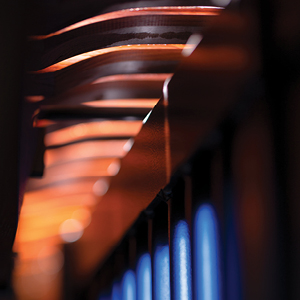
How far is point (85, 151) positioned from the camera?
16.3 ft

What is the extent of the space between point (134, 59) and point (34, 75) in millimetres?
865

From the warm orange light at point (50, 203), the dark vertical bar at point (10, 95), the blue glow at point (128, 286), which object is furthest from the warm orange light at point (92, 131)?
the warm orange light at point (50, 203)

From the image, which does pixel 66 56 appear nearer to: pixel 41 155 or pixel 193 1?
pixel 193 1

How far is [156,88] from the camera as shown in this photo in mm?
3285

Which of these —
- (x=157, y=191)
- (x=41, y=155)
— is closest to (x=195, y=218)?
(x=157, y=191)

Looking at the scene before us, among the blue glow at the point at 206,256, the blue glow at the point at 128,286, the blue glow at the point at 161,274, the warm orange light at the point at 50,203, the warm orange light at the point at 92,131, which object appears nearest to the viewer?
the blue glow at the point at 206,256

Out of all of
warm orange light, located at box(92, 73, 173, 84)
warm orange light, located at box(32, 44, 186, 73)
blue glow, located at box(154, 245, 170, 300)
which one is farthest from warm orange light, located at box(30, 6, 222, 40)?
blue glow, located at box(154, 245, 170, 300)

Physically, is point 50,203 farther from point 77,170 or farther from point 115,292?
point 115,292

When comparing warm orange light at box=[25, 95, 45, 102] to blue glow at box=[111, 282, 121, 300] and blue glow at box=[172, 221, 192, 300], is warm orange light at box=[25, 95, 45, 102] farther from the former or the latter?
blue glow at box=[111, 282, 121, 300]

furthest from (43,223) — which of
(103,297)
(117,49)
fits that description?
(117,49)

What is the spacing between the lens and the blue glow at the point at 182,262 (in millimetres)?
2625

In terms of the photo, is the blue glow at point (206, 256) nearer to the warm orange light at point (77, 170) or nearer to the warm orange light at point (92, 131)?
the warm orange light at point (92, 131)

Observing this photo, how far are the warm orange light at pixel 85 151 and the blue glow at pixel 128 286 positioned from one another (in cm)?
136

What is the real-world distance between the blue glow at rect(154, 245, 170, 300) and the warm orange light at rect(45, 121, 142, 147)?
1.15 m
